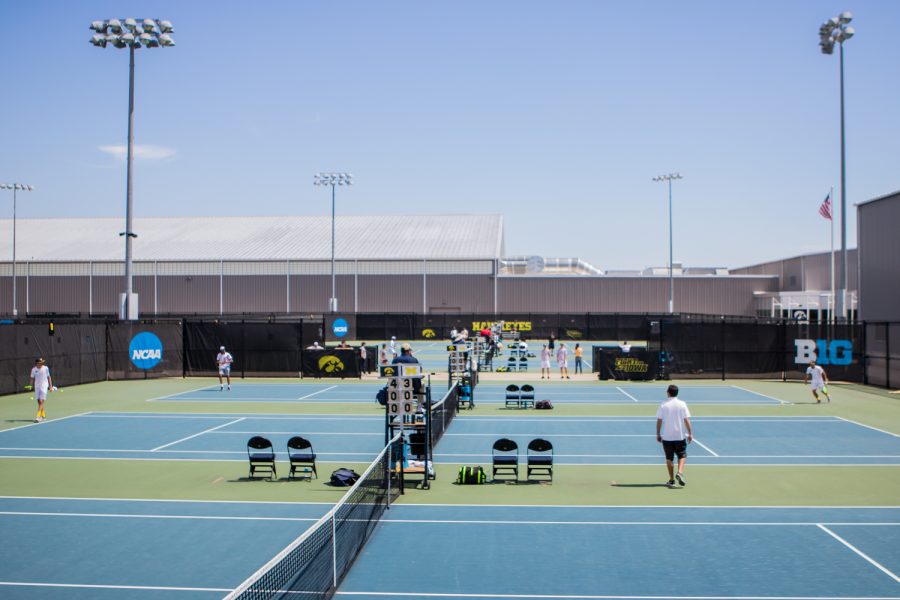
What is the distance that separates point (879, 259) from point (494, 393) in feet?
69.4

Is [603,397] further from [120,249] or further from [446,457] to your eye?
[120,249]

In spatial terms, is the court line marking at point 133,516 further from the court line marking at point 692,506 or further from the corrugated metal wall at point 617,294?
the corrugated metal wall at point 617,294

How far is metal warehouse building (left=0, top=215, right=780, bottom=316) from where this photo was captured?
85.4m

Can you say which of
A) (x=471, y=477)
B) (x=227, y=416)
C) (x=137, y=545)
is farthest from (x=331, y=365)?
(x=137, y=545)

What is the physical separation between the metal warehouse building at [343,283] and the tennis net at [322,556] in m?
71.3

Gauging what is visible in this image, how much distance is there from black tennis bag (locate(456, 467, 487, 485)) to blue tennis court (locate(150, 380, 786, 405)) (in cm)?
1450

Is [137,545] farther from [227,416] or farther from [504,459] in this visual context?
[227,416]

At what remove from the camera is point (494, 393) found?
114 ft

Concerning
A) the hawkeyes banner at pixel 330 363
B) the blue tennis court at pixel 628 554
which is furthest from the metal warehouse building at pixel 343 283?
the blue tennis court at pixel 628 554

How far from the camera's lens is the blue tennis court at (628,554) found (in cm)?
1041

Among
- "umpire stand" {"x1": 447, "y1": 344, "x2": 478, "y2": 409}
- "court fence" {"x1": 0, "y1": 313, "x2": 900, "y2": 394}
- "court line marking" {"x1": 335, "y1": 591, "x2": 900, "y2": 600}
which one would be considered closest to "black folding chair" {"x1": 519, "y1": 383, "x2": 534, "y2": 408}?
"umpire stand" {"x1": 447, "y1": 344, "x2": 478, "y2": 409}

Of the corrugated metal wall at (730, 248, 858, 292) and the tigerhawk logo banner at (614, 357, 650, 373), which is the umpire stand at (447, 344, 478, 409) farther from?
the corrugated metal wall at (730, 248, 858, 292)

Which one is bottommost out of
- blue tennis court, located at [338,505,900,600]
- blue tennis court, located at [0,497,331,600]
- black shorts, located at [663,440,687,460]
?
blue tennis court, located at [0,497,331,600]

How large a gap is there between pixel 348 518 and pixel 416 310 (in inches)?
2933
